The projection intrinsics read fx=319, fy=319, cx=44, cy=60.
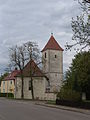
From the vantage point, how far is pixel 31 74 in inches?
3140

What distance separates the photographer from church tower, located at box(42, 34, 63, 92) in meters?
87.5

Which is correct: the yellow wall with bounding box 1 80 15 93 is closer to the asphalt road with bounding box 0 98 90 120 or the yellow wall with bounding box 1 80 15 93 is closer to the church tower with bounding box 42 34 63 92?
the church tower with bounding box 42 34 63 92

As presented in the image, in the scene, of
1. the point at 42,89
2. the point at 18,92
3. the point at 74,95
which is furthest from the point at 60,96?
the point at 18,92

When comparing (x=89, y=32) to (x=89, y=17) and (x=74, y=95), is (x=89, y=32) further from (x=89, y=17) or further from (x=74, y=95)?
(x=74, y=95)

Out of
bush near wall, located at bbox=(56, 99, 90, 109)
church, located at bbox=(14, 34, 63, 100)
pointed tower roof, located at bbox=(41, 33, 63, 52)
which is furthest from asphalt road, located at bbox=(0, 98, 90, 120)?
pointed tower roof, located at bbox=(41, 33, 63, 52)

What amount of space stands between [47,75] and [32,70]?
810 centimetres

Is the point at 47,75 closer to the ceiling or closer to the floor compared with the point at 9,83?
closer to the ceiling

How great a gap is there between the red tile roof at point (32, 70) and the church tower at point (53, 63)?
2.87 m

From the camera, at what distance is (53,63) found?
89.1 m

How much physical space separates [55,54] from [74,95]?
1921 inches

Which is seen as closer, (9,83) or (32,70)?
(32,70)

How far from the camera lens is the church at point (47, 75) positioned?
84.0m

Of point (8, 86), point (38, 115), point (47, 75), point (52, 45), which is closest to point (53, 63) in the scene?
point (47, 75)

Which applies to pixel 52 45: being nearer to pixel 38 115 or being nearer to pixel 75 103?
pixel 75 103
